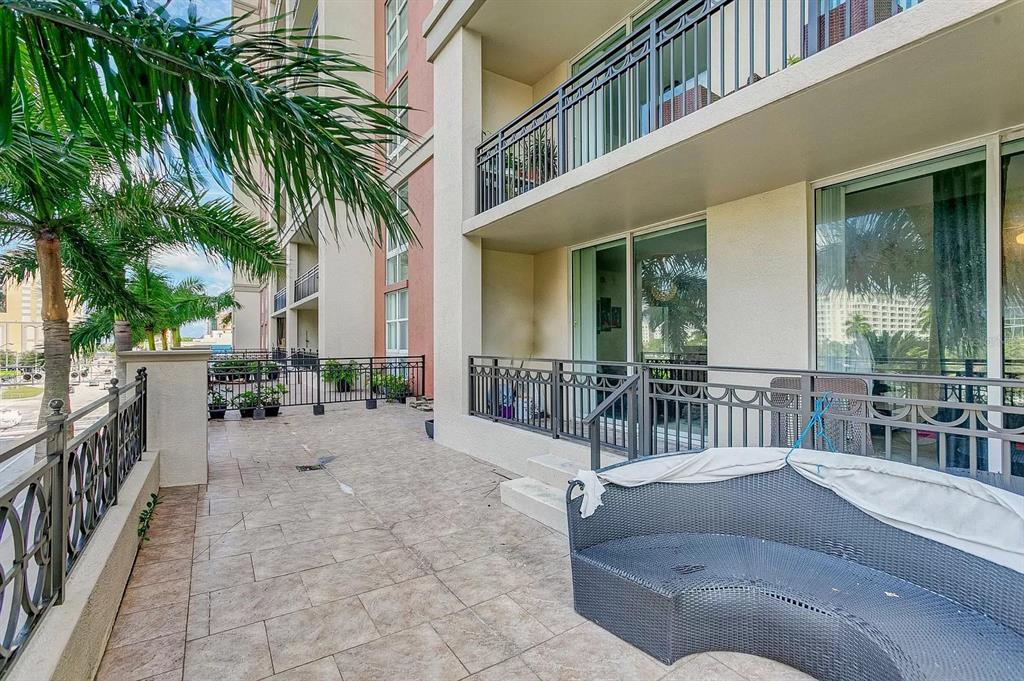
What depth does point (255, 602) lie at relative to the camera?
2.87 meters

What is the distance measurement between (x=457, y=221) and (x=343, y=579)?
15.8ft

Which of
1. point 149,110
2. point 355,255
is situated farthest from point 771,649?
point 355,255

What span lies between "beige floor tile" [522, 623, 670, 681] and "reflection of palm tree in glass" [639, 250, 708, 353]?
378 cm

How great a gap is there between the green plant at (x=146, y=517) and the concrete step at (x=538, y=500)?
9.48ft

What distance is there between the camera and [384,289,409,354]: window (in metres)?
12.9

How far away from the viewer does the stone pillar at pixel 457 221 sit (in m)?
6.61

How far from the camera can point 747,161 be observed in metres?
3.95

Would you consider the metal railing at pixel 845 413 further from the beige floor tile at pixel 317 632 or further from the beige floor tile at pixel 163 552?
the beige floor tile at pixel 163 552

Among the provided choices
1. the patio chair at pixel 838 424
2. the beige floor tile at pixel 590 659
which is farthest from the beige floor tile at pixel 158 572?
the patio chair at pixel 838 424

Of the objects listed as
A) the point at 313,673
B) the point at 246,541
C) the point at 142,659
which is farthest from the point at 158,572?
the point at 313,673

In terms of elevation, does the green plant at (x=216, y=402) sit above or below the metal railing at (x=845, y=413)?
below

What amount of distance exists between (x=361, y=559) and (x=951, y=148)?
17.4 feet

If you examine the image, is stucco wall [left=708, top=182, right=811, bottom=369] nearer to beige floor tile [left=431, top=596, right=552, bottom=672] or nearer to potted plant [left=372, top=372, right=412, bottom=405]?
beige floor tile [left=431, top=596, right=552, bottom=672]

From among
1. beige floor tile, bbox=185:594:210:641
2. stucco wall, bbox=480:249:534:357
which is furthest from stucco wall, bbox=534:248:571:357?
beige floor tile, bbox=185:594:210:641
